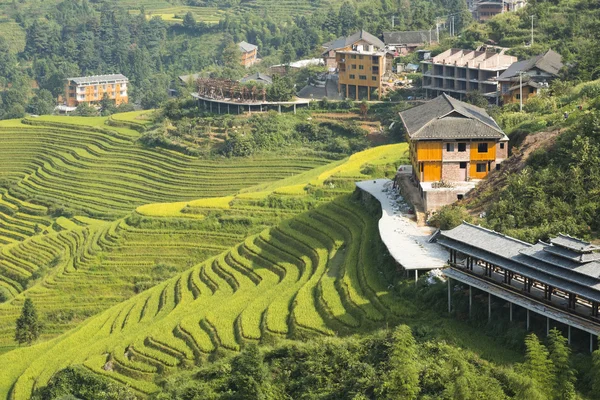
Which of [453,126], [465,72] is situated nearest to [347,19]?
[465,72]

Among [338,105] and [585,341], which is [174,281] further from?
[338,105]

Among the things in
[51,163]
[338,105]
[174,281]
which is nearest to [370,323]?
[174,281]

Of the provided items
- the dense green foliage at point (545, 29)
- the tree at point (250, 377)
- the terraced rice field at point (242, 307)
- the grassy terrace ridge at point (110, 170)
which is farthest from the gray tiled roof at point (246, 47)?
the tree at point (250, 377)

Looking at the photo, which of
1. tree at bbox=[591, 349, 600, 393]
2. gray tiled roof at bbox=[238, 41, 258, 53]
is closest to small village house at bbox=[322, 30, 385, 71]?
gray tiled roof at bbox=[238, 41, 258, 53]

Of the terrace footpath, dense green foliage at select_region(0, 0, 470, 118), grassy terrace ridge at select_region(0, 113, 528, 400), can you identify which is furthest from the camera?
dense green foliage at select_region(0, 0, 470, 118)

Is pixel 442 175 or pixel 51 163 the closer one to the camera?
pixel 442 175

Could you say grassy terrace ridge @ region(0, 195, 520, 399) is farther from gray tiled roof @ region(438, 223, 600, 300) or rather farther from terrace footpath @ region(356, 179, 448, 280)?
gray tiled roof @ region(438, 223, 600, 300)

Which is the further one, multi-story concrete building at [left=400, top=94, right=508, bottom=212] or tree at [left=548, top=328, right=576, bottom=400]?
multi-story concrete building at [left=400, top=94, right=508, bottom=212]
